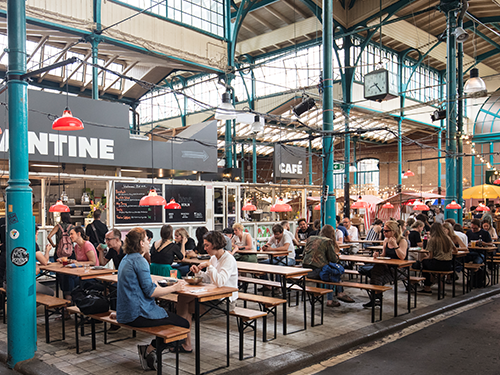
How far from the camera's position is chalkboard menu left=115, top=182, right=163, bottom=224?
11.6 metres

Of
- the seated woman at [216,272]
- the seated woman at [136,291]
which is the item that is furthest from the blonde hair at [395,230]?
the seated woman at [136,291]

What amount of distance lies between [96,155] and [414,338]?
938cm

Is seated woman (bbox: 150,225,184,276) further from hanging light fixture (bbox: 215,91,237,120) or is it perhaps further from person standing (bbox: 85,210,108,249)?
person standing (bbox: 85,210,108,249)

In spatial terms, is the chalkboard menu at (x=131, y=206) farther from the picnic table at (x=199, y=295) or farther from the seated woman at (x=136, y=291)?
the seated woman at (x=136, y=291)

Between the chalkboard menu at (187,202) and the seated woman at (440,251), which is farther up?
the chalkboard menu at (187,202)

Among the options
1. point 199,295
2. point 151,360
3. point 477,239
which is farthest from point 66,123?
point 477,239

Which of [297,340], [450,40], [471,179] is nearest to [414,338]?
[297,340]

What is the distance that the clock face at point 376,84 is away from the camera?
10297 millimetres

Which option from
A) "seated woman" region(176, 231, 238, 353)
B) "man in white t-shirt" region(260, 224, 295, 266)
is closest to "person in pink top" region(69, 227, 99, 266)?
"seated woman" region(176, 231, 238, 353)

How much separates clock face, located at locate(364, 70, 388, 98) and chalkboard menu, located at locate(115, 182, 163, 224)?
635 centimetres

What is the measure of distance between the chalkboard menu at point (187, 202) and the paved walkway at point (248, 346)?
592cm

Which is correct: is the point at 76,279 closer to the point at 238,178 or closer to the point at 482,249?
the point at 482,249

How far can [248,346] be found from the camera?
5.57 m

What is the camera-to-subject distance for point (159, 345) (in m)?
4.30
